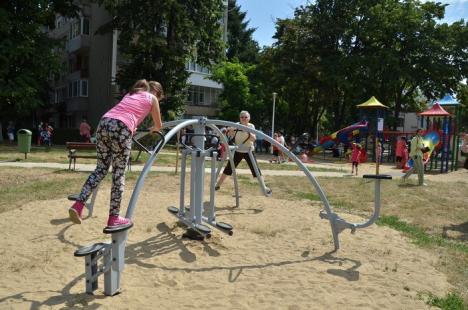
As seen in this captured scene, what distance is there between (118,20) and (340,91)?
51.9ft

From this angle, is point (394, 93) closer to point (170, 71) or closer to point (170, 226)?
point (170, 71)

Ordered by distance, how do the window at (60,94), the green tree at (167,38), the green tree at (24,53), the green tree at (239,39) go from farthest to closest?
the green tree at (239,39)
the window at (60,94)
the green tree at (167,38)
the green tree at (24,53)

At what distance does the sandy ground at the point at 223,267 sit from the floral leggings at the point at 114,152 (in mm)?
812

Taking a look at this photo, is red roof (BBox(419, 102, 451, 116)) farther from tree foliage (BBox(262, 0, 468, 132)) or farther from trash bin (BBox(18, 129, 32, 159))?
trash bin (BBox(18, 129, 32, 159))

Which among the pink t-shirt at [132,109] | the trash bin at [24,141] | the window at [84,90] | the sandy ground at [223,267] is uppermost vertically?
the window at [84,90]

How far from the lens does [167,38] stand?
1141 inches

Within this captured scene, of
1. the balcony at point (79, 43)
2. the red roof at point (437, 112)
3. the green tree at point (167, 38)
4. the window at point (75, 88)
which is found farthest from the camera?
the window at point (75, 88)

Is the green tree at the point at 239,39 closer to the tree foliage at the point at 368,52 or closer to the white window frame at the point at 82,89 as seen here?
the tree foliage at the point at 368,52

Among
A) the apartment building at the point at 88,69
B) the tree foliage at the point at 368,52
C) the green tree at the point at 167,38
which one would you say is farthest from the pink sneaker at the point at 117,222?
the apartment building at the point at 88,69

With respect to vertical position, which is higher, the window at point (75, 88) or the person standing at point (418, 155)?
the window at point (75, 88)

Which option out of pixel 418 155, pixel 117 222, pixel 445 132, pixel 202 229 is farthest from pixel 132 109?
pixel 445 132

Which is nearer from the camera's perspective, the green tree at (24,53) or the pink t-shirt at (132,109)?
the pink t-shirt at (132,109)

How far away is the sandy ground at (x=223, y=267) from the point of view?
4.17 m

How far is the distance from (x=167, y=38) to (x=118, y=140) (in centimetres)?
2575
